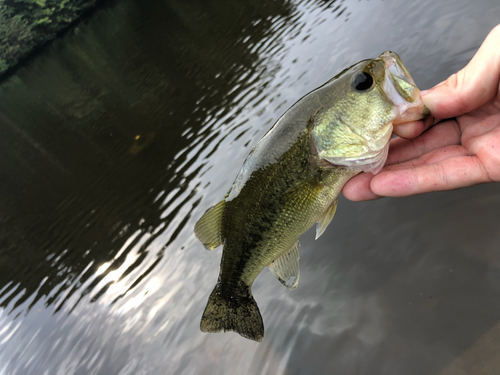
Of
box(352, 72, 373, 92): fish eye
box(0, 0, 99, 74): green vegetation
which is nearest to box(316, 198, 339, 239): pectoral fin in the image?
box(352, 72, 373, 92): fish eye

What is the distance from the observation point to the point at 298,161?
7.95 ft

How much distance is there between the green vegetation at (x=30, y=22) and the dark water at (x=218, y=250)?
36.3m

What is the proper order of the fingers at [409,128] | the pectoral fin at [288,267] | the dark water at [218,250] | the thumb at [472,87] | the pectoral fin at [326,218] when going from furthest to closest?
the dark water at [218,250] < the pectoral fin at [288,267] < the pectoral fin at [326,218] < the fingers at [409,128] < the thumb at [472,87]

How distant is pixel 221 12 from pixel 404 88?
70.2 ft

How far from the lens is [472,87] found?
8.31 feet

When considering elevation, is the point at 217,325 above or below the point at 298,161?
below

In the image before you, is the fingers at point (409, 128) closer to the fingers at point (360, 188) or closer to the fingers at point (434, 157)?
the fingers at point (434, 157)

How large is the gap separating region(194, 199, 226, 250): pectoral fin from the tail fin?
1.57 ft

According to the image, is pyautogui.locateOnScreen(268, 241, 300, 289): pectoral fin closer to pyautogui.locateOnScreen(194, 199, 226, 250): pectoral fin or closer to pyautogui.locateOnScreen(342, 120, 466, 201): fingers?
pyautogui.locateOnScreen(194, 199, 226, 250): pectoral fin

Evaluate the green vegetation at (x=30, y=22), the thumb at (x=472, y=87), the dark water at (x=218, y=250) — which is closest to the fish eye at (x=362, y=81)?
the thumb at (x=472, y=87)

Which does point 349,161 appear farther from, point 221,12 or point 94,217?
point 221,12

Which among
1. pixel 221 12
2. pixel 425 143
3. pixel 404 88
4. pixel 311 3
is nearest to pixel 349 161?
pixel 404 88

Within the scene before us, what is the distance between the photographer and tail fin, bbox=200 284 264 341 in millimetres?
2896

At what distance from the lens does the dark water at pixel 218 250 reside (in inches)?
131
